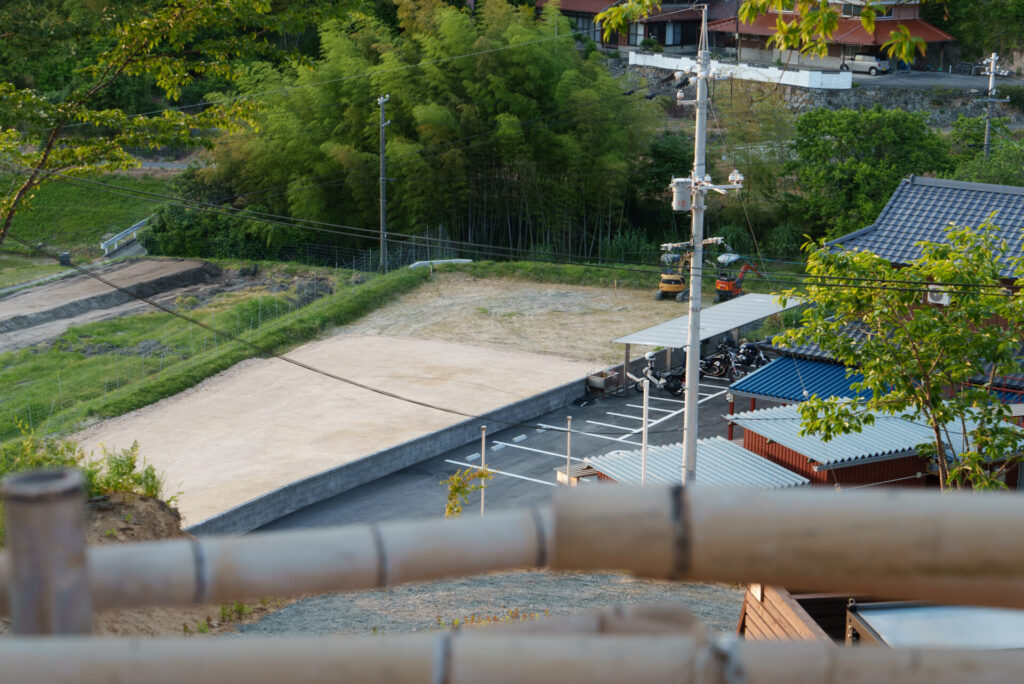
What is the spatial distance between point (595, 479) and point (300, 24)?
6.84 metres

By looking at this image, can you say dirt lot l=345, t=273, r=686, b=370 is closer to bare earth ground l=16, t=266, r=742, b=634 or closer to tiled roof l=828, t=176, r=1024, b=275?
bare earth ground l=16, t=266, r=742, b=634

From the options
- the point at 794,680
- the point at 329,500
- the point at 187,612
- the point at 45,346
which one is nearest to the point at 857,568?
the point at 794,680

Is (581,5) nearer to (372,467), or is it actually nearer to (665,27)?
(665,27)

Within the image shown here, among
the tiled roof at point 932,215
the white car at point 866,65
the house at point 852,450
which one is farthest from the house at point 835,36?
the house at point 852,450

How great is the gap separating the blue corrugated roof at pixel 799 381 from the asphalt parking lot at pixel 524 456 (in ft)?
6.87

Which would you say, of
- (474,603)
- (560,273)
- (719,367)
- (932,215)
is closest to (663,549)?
(474,603)

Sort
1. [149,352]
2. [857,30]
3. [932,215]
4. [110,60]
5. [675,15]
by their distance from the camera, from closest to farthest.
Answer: [110,60] → [932,215] → [149,352] → [857,30] → [675,15]

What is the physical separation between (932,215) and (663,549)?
14172 mm

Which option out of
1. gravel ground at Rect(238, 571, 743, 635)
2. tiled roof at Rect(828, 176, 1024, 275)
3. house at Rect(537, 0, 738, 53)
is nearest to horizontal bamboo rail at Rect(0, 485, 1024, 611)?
gravel ground at Rect(238, 571, 743, 635)

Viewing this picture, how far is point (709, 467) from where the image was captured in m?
12.0

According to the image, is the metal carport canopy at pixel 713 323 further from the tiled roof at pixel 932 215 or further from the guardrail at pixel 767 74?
the guardrail at pixel 767 74

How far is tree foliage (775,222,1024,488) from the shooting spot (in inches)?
297

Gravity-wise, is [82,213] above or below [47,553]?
below

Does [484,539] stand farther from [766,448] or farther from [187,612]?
[766,448]
